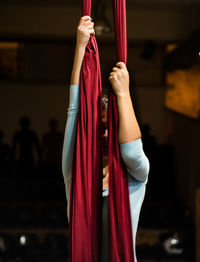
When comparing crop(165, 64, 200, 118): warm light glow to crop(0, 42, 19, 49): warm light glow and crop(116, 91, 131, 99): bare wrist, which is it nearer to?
crop(0, 42, 19, 49): warm light glow

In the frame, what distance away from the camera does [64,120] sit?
327cm

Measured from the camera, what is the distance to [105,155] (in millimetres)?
713

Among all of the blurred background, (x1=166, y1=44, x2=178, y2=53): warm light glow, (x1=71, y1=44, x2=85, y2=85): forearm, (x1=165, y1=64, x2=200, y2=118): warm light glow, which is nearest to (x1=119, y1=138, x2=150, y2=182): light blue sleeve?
(x1=71, y1=44, x2=85, y2=85): forearm

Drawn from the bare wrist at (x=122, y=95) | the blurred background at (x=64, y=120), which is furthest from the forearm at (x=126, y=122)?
the blurred background at (x=64, y=120)

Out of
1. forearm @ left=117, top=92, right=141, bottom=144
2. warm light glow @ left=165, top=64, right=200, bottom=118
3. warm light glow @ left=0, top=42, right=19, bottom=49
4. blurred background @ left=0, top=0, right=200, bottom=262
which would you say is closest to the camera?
forearm @ left=117, top=92, right=141, bottom=144

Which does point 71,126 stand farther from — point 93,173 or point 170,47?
point 170,47

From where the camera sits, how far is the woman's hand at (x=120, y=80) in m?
0.59

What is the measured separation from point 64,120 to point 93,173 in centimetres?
269

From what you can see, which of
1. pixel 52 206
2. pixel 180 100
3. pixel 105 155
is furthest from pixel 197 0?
pixel 105 155

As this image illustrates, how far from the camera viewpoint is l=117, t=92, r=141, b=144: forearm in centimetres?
58

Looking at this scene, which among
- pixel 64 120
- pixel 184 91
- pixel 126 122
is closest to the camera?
pixel 126 122

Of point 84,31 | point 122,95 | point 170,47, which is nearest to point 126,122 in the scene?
point 122,95

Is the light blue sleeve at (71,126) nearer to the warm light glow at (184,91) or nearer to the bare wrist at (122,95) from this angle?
the bare wrist at (122,95)

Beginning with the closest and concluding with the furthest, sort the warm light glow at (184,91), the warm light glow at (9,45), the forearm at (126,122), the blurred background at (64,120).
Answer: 1. the forearm at (126,122)
2. the warm light glow at (184,91)
3. the blurred background at (64,120)
4. the warm light glow at (9,45)
